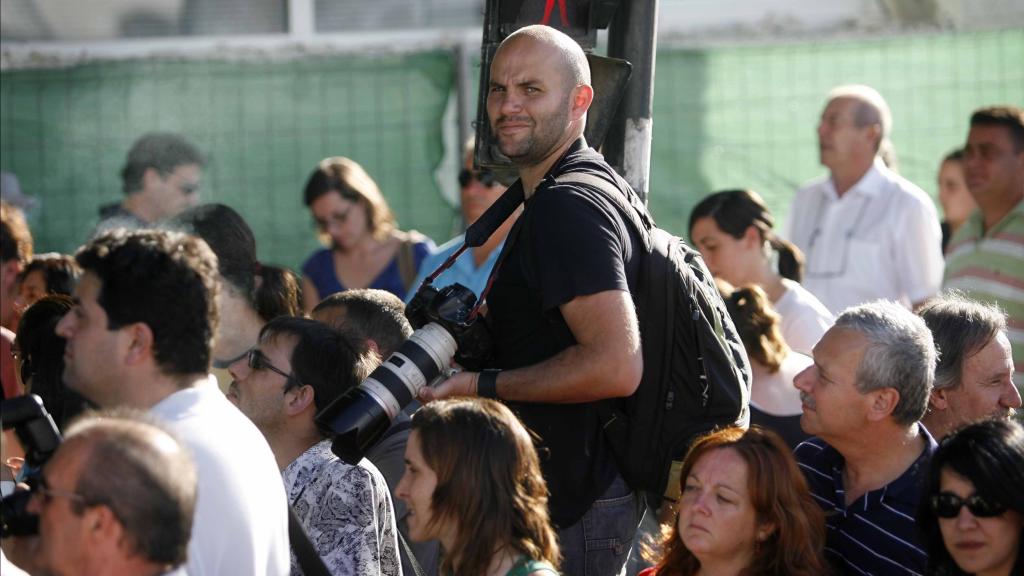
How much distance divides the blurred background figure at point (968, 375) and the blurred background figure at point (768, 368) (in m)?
1.08

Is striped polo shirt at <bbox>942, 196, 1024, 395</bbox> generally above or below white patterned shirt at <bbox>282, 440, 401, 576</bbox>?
above

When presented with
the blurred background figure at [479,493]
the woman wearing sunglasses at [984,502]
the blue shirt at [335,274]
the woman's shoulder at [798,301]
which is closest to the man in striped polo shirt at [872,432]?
the woman wearing sunglasses at [984,502]

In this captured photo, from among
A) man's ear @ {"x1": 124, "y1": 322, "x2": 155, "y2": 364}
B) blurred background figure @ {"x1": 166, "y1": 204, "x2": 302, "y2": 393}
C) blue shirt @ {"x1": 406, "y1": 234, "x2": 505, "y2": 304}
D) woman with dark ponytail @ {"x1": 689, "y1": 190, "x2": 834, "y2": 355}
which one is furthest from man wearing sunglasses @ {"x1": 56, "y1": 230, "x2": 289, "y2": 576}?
woman with dark ponytail @ {"x1": 689, "y1": 190, "x2": 834, "y2": 355}

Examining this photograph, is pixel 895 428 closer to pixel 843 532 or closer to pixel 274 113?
pixel 843 532

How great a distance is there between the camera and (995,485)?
3502 mm

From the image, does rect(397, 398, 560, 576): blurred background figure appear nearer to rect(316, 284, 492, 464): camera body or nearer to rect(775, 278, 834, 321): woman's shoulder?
rect(316, 284, 492, 464): camera body

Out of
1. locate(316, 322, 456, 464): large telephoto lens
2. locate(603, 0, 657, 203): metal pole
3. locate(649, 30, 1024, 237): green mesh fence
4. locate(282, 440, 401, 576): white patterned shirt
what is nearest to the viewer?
locate(316, 322, 456, 464): large telephoto lens

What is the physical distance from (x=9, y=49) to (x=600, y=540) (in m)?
5.78

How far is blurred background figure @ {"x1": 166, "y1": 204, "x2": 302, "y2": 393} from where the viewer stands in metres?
5.31

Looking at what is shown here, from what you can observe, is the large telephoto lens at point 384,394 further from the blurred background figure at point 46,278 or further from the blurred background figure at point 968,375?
the blurred background figure at point 46,278

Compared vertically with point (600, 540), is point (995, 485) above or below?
above

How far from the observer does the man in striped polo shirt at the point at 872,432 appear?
12.9 feet

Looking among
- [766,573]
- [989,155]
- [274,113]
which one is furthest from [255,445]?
[274,113]

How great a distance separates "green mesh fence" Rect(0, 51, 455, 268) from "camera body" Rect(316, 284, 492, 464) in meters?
4.97
